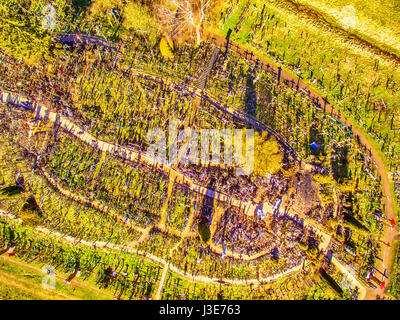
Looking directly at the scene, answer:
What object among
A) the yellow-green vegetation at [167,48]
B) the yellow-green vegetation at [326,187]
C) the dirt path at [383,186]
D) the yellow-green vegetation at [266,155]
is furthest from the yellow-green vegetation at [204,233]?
the dirt path at [383,186]

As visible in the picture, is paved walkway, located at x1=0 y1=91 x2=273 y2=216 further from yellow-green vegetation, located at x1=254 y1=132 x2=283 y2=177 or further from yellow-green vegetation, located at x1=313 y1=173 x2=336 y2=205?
yellow-green vegetation, located at x1=313 y1=173 x2=336 y2=205

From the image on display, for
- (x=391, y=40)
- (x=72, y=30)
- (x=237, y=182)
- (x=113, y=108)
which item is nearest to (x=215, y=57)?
(x=113, y=108)

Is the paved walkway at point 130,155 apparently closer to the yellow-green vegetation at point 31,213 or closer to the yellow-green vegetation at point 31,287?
the yellow-green vegetation at point 31,213

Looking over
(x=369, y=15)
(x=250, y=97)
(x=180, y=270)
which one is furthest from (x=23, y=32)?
(x=369, y=15)

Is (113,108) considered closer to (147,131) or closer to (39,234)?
(147,131)

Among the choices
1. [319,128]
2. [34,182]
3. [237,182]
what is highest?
[319,128]

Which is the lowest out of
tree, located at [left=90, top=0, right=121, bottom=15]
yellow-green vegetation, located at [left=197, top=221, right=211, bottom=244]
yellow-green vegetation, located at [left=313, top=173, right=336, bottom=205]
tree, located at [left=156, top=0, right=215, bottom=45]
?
yellow-green vegetation, located at [left=197, top=221, right=211, bottom=244]

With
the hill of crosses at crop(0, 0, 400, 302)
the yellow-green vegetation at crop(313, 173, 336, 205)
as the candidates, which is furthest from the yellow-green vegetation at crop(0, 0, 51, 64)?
the yellow-green vegetation at crop(313, 173, 336, 205)
